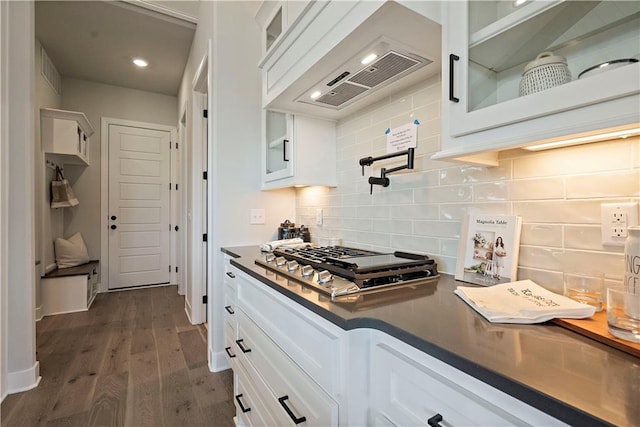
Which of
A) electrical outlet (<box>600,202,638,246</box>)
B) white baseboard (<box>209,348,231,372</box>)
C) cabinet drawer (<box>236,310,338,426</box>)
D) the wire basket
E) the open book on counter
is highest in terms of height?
the wire basket

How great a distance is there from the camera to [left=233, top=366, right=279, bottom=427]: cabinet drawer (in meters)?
1.19

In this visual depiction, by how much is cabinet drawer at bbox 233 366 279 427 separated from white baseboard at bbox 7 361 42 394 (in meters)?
1.48

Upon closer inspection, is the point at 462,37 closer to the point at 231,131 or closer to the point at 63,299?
the point at 231,131

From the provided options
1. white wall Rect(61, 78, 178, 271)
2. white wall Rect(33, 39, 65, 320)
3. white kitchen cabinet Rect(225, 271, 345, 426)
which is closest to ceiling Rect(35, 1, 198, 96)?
white wall Rect(61, 78, 178, 271)

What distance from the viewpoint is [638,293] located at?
0.61 m

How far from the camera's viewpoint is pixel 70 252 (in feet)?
11.8

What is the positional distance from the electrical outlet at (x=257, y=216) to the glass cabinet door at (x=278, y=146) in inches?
10.4

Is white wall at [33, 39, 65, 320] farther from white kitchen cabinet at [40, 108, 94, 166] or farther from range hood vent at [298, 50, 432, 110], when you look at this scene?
range hood vent at [298, 50, 432, 110]

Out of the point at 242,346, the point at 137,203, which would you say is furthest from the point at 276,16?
the point at 137,203

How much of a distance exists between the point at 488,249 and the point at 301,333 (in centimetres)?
71

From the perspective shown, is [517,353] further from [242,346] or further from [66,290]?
[66,290]

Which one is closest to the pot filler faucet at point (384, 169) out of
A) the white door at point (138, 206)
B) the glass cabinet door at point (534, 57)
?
the glass cabinet door at point (534, 57)

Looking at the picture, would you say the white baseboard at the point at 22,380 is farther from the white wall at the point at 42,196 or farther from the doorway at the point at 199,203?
the white wall at the point at 42,196

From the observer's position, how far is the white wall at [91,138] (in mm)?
4043
